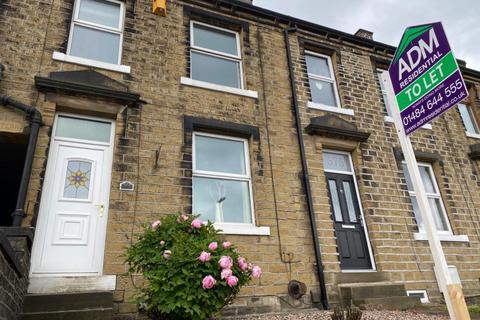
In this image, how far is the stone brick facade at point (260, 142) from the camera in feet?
19.5

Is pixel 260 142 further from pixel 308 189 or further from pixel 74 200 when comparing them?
pixel 74 200

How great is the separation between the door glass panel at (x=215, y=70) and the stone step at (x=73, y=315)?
4.88 meters

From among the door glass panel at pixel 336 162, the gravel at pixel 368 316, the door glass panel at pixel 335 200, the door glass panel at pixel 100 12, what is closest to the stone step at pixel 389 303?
the gravel at pixel 368 316

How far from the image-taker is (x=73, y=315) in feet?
15.3

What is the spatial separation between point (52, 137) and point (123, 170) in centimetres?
130

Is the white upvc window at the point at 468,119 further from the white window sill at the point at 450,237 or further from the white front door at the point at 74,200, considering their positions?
the white front door at the point at 74,200

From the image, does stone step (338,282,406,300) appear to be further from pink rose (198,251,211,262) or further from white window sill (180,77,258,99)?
white window sill (180,77,258,99)

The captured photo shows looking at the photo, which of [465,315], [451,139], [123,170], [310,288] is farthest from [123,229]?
[451,139]

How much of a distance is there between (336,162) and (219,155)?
111 inches

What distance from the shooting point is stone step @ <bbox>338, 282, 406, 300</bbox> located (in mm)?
6367

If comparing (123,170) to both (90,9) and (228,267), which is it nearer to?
(228,267)

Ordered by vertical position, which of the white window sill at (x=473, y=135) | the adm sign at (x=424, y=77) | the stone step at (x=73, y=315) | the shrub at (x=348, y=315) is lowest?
the shrub at (x=348, y=315)

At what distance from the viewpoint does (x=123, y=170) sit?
598cm

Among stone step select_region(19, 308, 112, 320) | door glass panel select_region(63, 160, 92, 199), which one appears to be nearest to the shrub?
stone step select_region(19, 308, 112, 320)
